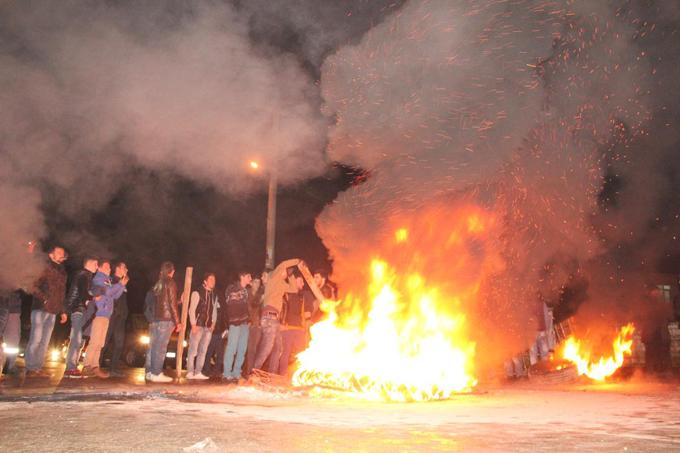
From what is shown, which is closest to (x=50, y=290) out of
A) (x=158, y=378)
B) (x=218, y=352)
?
(x=158, y=378)

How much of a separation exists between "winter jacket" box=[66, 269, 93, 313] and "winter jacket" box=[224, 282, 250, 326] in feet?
7.24

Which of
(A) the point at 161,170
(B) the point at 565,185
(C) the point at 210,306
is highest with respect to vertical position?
(B) the point at 565,185

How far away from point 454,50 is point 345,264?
3.73 metres

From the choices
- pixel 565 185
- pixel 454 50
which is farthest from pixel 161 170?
pixel 565 185

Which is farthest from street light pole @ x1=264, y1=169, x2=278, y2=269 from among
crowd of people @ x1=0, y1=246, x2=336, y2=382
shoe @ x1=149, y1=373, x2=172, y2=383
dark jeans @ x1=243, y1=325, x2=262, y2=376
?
shoe @ x1=149, y1=373, x2=172, y2=383

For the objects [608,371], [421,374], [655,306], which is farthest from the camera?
[655,306]

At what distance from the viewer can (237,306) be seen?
9969 mm

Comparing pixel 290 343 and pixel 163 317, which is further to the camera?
pixel 290 343

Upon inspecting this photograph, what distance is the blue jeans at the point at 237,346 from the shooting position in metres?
9.73

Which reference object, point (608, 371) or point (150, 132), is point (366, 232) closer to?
point (150, 132)

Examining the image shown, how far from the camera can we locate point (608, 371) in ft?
36.5

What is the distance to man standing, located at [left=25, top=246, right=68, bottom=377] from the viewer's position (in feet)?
27.1

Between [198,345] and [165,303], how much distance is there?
128 cm

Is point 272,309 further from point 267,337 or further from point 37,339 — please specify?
point 37,339
